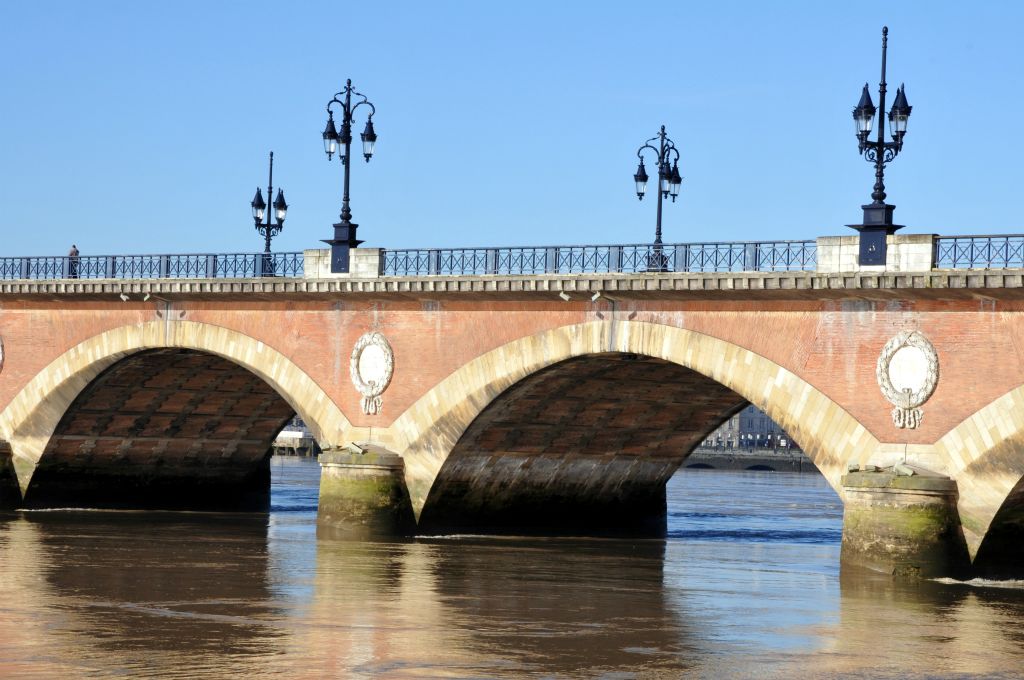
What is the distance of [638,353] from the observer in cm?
2992

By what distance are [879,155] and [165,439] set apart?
22.5m

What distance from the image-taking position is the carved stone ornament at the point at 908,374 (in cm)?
2620

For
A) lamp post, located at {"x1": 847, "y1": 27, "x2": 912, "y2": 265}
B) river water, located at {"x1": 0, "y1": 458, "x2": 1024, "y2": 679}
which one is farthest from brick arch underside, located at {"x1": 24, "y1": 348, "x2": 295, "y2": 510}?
lamp post, located at {"x1": 847, "y1": 27, "x2": 912, "y2": 265}

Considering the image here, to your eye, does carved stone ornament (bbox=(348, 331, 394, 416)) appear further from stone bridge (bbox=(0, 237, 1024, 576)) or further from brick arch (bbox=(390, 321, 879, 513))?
brick arch (bbox=(390, 321, 879, 513))

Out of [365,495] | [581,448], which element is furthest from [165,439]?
[581,448]

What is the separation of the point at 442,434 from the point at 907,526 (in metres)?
9.98

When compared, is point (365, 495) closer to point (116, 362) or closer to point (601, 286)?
point (601, 286)

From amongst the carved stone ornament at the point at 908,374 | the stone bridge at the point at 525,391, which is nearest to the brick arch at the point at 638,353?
the stone bridge at the point at 525,391

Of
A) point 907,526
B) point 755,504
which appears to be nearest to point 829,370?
point 907,526

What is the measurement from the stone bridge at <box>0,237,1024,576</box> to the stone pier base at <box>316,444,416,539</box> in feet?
0.14

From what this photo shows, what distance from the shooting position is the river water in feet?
58.0

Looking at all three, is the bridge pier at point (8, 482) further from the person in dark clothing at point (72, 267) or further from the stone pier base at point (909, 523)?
the stone pier base at point (909, 523)

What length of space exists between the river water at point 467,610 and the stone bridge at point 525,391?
4.66ft

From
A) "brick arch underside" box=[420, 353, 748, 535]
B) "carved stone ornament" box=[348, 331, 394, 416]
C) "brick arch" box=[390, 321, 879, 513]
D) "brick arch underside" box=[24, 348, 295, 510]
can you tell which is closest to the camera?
"brick arch" box=[390, 321, 879, 513]
